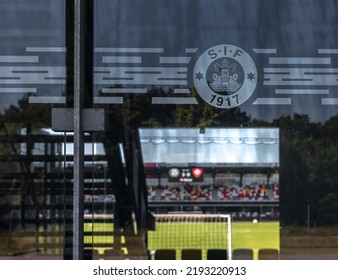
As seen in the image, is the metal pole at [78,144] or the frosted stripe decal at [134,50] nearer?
the metal pole at [78,144]

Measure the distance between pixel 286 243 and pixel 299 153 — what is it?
496 millimetres

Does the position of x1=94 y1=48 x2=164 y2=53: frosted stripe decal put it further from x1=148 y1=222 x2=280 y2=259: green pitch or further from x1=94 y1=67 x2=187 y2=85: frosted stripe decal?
x1=148 y1=222 x2=280 y2=259: green pitch

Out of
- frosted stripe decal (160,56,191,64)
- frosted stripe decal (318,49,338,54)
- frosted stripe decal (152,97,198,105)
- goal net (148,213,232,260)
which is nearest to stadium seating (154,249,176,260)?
goal net (148,213,232,260)

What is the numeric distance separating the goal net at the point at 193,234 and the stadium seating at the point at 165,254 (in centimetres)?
2

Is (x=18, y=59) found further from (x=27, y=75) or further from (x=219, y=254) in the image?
(x=219, y=254)

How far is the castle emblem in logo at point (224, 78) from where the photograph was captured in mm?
3695

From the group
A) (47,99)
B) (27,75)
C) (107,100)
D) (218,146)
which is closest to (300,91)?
(218,146)

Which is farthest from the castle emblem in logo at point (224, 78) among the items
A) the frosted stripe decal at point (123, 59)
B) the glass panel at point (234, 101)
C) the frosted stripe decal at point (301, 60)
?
the frosted stripe decal at point (123, 59)

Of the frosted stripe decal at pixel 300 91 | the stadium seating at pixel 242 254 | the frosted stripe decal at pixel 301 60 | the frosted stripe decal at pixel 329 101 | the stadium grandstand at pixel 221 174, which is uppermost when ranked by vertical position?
the frosted stripe decal at pixel 301 60

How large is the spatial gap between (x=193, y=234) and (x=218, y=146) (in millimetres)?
505

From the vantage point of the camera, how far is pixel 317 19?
12.3 ft

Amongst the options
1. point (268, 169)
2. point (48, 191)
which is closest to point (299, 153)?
point (268, 169)

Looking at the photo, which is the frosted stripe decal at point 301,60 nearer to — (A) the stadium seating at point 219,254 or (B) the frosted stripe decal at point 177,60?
(B) the frosted stripe decal at point 177,60
